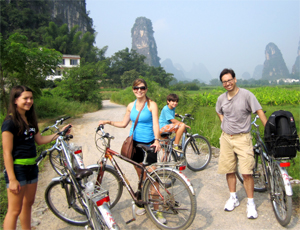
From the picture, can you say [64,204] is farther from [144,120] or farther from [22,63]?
[22,63]

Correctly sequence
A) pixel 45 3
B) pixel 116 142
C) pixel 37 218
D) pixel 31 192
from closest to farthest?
pixel 31 192 → pixel 37 218 → pixel 116 142 → pixel 45 3

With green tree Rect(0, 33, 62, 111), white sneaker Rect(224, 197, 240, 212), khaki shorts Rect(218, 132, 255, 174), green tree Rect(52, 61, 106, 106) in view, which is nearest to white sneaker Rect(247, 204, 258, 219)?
white sneaker Rect(224, 197, 240, 212)

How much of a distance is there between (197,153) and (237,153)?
1.76 metres

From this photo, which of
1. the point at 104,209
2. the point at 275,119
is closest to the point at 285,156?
the point at 275,119

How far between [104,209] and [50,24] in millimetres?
60088

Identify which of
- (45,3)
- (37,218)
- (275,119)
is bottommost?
(37,218)

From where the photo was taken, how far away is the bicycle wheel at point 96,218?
2.29m

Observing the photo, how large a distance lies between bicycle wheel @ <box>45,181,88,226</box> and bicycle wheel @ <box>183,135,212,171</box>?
7.71 feet

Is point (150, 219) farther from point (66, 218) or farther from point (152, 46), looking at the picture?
point (152, 46)

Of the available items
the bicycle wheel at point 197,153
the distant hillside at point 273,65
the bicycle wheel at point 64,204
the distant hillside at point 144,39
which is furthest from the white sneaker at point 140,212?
the distant hillside at point 144,39

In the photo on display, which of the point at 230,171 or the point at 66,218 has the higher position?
the point at 230,171

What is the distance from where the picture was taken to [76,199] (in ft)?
9.82

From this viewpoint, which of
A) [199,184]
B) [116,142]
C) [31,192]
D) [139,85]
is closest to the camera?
[31,192]

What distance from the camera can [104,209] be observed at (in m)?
2.25
